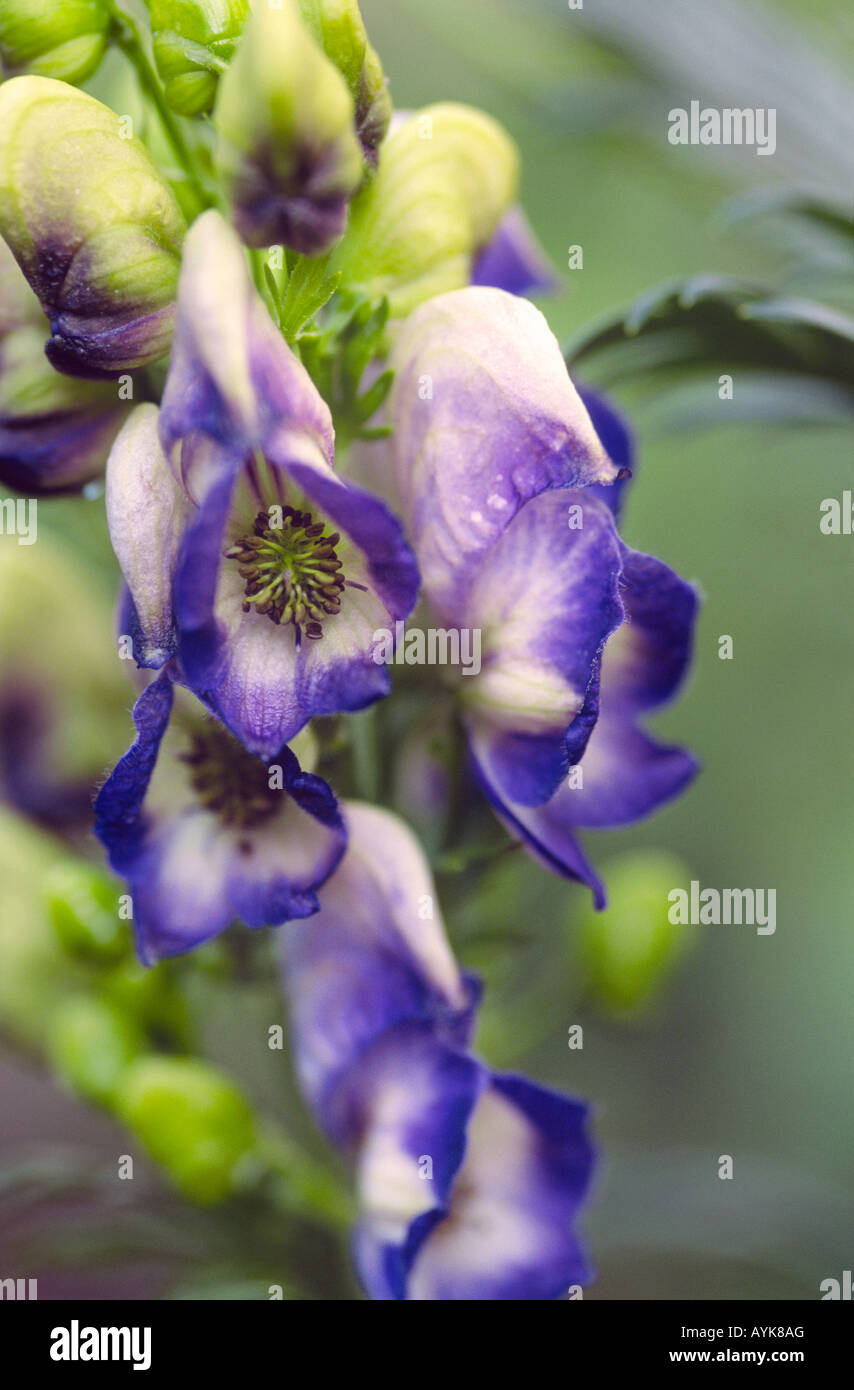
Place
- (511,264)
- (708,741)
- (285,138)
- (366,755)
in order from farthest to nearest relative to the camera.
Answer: (708,741), (511,264), (366,755), (285,138)

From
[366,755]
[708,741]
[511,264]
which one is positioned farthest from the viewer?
[708,741]

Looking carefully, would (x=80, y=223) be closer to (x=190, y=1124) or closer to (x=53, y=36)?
(x=53, y=36)

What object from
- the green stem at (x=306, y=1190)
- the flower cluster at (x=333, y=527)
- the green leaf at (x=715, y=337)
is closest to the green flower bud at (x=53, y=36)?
the flower cluster at (x=333, y=527)

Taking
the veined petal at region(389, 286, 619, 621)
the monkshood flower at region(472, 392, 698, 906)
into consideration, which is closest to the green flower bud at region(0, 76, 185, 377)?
the veined petal at region(389, 286, 619, 621)

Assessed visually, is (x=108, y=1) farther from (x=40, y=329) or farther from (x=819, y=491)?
(x=819, y=491)

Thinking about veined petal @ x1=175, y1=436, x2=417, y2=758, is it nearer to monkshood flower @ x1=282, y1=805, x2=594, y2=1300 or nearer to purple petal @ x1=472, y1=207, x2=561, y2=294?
monkshood flower @ x1=282, y1=805, x2=594, y2=1300

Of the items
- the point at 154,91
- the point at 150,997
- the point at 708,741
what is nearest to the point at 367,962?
the point at 150,997
